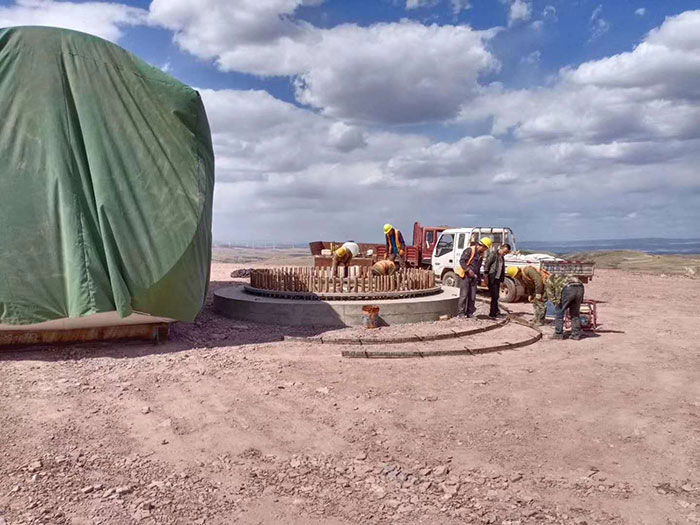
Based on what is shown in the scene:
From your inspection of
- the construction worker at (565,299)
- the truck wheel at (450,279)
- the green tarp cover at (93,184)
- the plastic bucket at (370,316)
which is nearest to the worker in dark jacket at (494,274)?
the construction worker at (565,299)

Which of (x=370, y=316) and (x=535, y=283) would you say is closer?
(x=370, y=316)

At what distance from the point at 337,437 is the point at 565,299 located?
7134mm

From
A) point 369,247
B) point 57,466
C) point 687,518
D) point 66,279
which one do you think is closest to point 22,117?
point 66,279

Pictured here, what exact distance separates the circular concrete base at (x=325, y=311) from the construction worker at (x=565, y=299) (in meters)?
2.42

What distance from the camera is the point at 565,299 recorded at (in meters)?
11.4

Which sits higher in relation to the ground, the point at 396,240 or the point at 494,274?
the point at 396,240

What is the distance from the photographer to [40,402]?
6.71m

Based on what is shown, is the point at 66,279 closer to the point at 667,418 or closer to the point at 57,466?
the point at 57,466

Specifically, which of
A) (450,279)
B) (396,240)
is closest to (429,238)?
(450,279)

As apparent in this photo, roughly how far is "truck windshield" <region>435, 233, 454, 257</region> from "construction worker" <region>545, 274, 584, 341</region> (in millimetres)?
7501

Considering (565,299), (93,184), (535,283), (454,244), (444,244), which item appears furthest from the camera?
(444,244)

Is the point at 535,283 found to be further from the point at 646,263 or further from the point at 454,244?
the point at 646,263

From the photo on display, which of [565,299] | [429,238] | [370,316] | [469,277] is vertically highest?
[429,238]

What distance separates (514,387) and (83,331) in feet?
22.4
